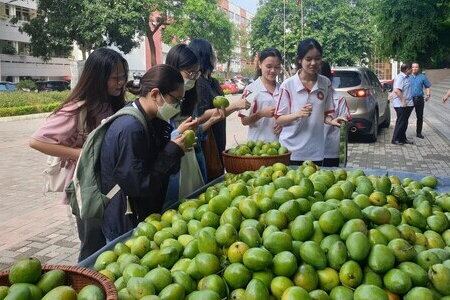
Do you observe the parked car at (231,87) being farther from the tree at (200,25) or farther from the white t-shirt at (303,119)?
the white t-shirt at (303,119)

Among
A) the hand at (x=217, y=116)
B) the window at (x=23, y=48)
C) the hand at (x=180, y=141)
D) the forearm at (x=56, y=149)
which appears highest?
the window at (x=23, y=48)

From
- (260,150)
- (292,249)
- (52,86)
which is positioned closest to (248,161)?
(260,150)

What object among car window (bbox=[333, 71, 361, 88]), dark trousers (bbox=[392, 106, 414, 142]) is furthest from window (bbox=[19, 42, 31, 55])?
dark trousers (bbox=[392, 106, 414, 142])

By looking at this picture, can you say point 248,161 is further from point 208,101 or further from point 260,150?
point 208,101

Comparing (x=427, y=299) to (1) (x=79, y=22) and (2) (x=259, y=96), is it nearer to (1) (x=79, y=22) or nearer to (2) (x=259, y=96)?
(2) (x=259, y=96)

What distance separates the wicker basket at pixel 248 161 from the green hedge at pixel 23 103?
1856 centimetres

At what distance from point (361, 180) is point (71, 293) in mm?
1880

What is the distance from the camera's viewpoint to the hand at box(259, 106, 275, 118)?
4.42 meters

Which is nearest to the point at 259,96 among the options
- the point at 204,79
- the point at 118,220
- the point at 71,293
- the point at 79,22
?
the point at 204,79

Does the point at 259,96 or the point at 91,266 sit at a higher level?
the point at 259,96

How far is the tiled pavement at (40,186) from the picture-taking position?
16.7 feet

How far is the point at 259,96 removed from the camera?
15.3ft

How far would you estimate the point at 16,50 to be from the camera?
48219 millimetres

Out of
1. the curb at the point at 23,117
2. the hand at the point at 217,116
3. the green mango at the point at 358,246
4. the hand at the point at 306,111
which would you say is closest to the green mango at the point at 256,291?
the green mango at the point at 358,246
